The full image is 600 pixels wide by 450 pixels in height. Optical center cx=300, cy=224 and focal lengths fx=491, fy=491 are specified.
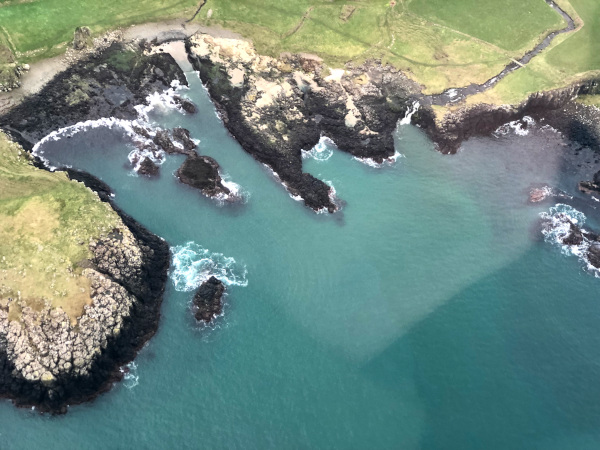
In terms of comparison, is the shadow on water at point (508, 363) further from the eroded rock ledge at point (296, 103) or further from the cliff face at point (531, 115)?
the eroded rock ledge at point (296, 103)

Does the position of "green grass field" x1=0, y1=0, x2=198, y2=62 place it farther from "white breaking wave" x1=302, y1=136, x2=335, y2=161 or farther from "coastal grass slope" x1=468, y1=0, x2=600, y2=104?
"coastal grass slope" x1=468, y1=0, x2=600, y2=104

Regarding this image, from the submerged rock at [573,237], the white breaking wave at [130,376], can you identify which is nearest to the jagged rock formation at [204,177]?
the white breaking wave at [130,376]

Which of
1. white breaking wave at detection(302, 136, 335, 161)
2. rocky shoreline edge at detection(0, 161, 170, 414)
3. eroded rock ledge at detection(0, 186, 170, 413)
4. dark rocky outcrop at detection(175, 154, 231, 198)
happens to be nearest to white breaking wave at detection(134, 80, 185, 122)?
dark rocky outcrop at detection(175, 154, 231, 198)

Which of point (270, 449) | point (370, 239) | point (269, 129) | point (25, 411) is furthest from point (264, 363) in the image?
point (269, 129)

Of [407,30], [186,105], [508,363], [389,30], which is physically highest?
[407,30]

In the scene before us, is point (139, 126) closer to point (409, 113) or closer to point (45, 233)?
point (45, 233)

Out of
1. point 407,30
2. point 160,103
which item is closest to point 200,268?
point 160,103

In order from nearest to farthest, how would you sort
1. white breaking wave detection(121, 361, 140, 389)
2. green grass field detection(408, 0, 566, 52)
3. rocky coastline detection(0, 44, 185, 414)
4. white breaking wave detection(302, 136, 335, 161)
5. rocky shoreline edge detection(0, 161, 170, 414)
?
rocky shoreline edge detection(0, 161, 170, 414) < rocky coastline detection(0, 44, 185, 414) < white breaking wave detection(121, 361, 140, 389) < white breaking wave detection(302, 136, 335, 161) < green grass field detection(408, 0, 566, 52)
